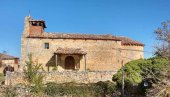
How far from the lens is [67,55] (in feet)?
171

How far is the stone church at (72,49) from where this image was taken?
5206 centimetres

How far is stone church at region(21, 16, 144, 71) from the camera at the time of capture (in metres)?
52.1

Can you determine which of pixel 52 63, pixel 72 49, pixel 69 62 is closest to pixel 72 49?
pixel 72 49

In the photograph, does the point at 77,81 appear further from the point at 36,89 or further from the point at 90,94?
the point at 36,89

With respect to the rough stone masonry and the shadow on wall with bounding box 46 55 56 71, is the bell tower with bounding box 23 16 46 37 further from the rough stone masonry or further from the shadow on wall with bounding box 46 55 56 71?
the shadow on wall with bounding box 46 55 56 71

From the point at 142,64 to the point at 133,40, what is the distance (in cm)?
1813

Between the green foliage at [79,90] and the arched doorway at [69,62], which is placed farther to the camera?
the arched doorway at [69,62]

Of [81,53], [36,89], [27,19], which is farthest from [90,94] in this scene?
[27,19]

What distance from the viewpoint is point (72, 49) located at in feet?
172

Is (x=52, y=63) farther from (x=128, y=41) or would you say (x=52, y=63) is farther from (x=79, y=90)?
(x=79, y=90)

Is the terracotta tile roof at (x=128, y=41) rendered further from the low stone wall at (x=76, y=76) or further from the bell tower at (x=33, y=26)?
the bell tower at (x=33, y=26)

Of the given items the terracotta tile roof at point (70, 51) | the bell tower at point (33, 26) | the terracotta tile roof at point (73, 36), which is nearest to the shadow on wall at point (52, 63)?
the terracotta tile roof at point (70, 51)

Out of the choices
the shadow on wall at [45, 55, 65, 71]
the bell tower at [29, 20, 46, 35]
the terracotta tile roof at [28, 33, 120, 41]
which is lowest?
the shadow on wall at [45, 55, 65, 71]

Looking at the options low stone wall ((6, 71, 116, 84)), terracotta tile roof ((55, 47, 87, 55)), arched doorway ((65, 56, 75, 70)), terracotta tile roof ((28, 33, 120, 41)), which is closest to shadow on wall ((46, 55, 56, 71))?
terracotta tile roof ((55, 47, 87, 55))
